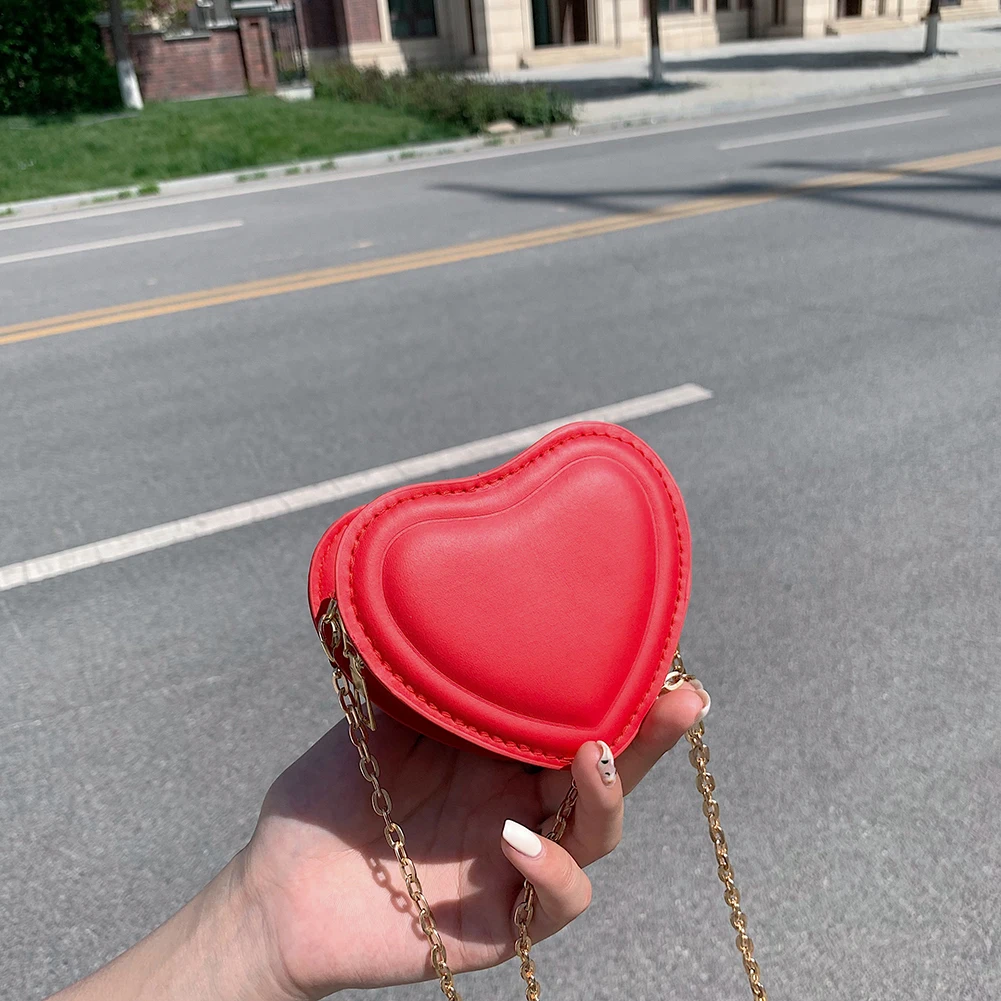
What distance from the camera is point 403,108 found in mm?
17922

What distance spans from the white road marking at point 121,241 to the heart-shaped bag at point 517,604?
372 inches

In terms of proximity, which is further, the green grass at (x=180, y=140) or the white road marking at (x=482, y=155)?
the green grass at (x=180, y=140)

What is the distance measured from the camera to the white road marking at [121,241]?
948 cm

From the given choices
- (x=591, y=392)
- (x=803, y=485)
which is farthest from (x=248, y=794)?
(x=591, y=392)

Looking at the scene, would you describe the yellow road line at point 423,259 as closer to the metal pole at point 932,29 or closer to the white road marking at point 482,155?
the white road marking at point 482,155

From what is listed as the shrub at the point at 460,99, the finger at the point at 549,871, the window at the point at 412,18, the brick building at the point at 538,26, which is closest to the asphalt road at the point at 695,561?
the finger at the point at 549,871

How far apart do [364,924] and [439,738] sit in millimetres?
267

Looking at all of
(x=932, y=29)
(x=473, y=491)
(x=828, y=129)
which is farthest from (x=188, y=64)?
(x=473, y=491)

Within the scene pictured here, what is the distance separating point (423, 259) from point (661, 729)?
22.9 feet

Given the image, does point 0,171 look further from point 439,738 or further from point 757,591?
point 439,738

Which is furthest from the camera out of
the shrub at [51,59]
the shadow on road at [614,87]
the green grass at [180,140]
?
the shadow on road at [614,87]

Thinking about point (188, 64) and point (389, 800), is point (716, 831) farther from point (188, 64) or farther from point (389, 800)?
point (188, 64)

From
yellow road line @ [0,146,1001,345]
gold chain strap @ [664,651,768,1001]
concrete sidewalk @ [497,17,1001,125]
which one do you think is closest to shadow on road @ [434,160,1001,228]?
yellow road line @ [0,146,1001,345]

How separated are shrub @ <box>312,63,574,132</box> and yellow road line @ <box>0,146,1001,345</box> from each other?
713cm
